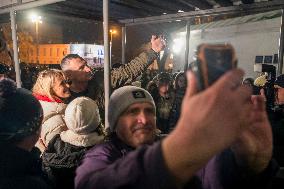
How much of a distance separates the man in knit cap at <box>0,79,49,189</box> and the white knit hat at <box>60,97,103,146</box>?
1.79 feet

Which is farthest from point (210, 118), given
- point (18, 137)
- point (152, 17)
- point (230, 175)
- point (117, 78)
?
point (152, 17)

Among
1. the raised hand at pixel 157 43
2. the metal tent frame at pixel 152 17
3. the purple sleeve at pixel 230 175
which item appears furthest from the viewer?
the raised hand at pixel 157 43

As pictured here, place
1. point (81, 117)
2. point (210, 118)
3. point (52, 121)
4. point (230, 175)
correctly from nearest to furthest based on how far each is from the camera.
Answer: point (210, 118) → point (230, 175) → point (81, 117) → point (52, 121)

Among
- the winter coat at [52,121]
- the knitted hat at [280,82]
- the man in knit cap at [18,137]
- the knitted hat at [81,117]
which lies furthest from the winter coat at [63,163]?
the knitted hat at [280,82]

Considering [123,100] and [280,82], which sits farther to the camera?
[280,82]

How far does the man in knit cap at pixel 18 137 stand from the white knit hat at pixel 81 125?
1.79ft

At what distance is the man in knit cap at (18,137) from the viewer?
1455 millimetres

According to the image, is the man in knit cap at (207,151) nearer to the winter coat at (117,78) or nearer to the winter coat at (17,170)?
the winter coat at (17,170)

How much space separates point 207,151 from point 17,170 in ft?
3.75

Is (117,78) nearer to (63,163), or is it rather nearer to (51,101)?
(51,101)

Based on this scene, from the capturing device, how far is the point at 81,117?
2.35 metres

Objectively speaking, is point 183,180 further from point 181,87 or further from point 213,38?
point 213,38

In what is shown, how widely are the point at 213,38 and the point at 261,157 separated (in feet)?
46.1

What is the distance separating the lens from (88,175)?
1.30 m
